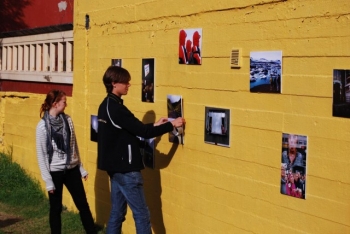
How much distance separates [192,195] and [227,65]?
128cm

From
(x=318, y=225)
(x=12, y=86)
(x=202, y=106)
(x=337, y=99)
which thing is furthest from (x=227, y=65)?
(x=12, y=86)

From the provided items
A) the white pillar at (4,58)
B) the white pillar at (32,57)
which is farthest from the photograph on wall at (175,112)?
the white pillar at (4,58)

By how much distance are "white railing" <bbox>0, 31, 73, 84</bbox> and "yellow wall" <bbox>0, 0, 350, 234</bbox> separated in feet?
3.81

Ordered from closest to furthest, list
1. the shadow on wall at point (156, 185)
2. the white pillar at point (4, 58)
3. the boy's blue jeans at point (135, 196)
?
the boy's blue jeans at point (135, 196), the shadow on wall at point (156, 185), the white pillar at point (4, 58)

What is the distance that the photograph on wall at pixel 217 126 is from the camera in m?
5.16

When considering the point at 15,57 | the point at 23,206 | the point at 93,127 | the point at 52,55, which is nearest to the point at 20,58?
the point at 15,57

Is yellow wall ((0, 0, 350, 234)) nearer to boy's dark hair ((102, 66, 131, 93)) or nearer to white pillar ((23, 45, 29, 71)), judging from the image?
boy's dark hair ((102, 66, 131, 93))

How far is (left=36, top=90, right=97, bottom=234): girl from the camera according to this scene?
20.7 feet

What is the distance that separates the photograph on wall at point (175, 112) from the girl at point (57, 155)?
47.7 inches

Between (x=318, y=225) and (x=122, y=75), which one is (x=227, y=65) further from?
(x=318, y=225)

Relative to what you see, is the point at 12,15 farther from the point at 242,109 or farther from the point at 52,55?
the point at 242,109

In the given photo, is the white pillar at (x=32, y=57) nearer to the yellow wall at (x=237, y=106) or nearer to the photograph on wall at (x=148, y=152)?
the yellow wall at (x=237, y=106)

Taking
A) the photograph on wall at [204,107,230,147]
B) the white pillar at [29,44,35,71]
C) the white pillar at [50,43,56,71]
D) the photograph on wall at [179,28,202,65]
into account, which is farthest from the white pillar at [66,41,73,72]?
the photograph on wall at [204,107,230,147]

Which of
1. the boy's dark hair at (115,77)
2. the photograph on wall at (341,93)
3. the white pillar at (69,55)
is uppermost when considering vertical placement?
the white pillar at (69,55)
